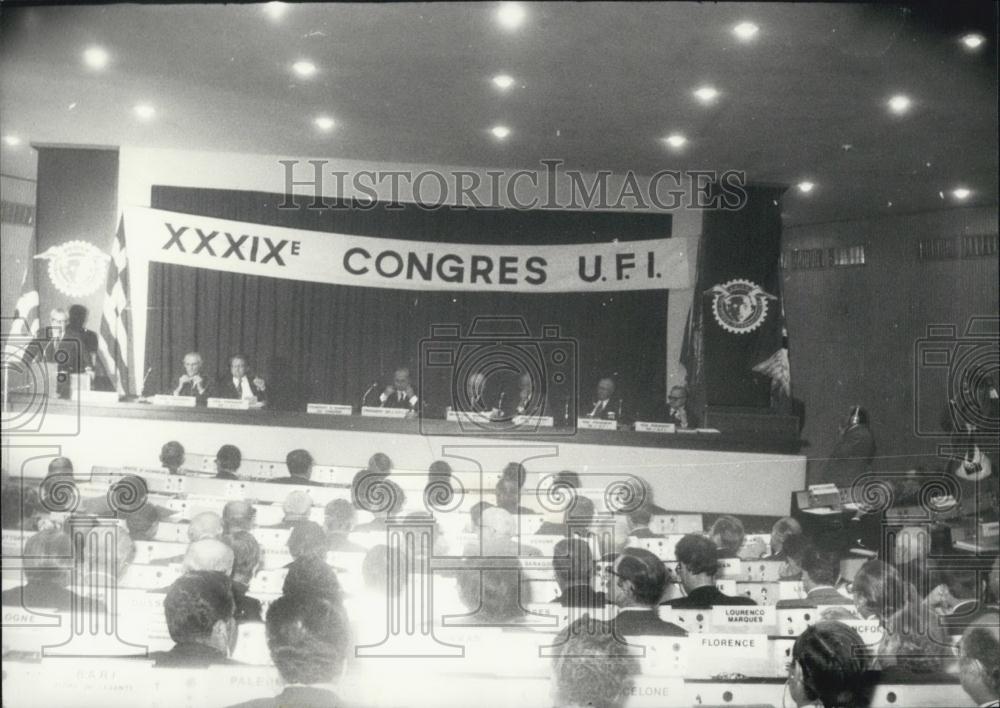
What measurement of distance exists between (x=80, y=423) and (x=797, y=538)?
314cm

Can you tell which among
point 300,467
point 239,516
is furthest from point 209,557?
point 300,467

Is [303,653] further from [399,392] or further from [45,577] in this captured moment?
[45,577]

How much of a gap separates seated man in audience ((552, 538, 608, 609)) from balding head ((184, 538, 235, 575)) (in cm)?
134

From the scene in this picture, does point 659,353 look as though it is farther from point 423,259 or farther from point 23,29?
point 23,29

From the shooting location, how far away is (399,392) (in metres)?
4.12

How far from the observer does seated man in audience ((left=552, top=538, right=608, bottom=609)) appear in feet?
12.4

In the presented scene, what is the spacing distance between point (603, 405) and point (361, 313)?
1176 mm

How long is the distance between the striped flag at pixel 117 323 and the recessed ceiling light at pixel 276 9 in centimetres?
119

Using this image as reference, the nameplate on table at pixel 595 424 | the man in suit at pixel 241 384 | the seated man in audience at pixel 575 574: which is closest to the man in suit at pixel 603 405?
the nameplate on table at pixel 595 424

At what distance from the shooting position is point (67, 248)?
4145 mm

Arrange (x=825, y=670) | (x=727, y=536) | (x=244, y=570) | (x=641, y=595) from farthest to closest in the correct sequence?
(x=727, y=536), (x=244, y=570), (x=641, y=595), (x=825, y=670)

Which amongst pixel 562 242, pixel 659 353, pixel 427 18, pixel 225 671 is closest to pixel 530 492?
pixel 659 353

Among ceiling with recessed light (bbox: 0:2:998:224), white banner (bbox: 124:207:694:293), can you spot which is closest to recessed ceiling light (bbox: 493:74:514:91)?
ceiling with recessed light (bbox: 0:2:998:224)

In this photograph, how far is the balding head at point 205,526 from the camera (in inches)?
147
